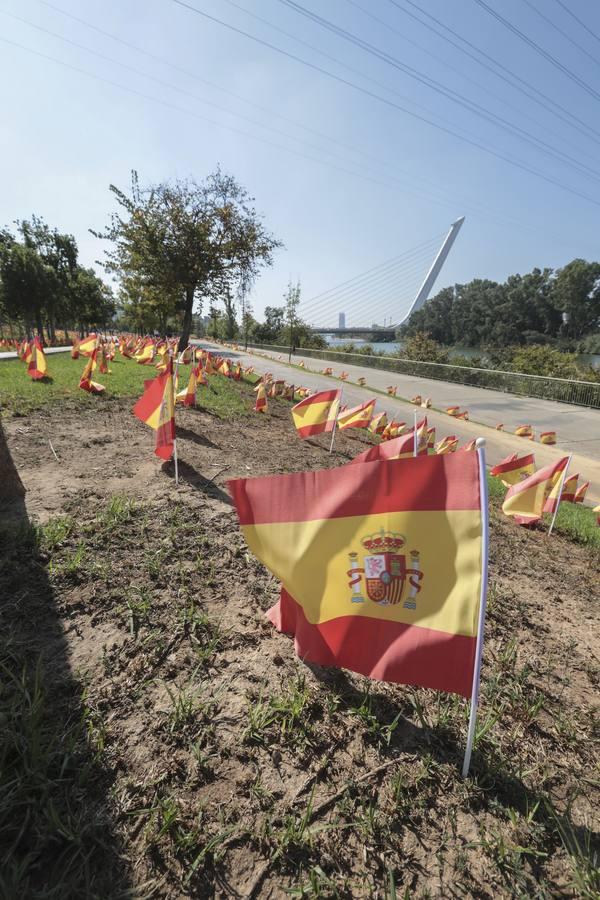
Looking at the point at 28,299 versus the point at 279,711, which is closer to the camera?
the point at 279,711

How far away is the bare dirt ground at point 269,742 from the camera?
1551mm

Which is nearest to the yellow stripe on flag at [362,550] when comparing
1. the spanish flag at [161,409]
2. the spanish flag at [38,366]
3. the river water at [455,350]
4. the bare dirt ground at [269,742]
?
the bare dirt ground at [269,742]

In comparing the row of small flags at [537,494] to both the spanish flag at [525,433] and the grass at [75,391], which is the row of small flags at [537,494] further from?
the spanish flag at [525,433]

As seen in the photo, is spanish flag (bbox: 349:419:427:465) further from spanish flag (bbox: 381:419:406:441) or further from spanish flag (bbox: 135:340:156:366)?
spanish flag (bbox: 135:340:156:366)

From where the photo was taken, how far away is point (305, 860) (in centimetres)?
157

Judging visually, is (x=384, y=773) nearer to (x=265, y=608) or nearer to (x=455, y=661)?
(x=455, y=661)

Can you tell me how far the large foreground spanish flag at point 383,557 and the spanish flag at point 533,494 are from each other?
425 cm

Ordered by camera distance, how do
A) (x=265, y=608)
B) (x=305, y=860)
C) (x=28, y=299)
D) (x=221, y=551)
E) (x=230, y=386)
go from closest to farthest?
(x=305, y=860), (x=265, y=608), (x=221, y=551), (x=230, y=386), (x=28, y=299)

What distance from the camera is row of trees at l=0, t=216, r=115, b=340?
25156 mm

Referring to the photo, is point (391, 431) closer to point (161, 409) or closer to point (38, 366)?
point (161, 409)

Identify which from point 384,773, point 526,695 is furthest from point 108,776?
point 526,695

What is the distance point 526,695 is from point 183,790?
2042 millimetres

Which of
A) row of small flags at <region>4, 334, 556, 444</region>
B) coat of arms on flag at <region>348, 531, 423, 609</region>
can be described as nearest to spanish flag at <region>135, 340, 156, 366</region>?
row of small flags at <region>4, 334, 556, 444</region>

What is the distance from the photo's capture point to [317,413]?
23.3ft
